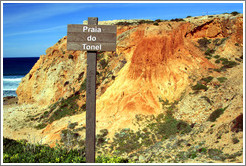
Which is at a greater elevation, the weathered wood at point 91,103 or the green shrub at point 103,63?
the green shrub at point 103,63

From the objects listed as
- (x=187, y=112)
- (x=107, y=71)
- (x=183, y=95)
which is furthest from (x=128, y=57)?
(x=187, y=112)

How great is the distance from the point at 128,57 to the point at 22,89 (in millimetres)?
25125

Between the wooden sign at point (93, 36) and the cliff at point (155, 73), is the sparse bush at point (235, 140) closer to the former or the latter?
the cliff at point (155, 73)

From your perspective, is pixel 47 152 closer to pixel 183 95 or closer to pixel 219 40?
pixel 183 95

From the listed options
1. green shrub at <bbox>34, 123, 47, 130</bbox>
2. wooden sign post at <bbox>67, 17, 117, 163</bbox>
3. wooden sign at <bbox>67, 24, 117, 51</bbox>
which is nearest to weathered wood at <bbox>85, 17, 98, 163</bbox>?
wooden sign post at <bbox>67, 17, 117, 163</bbox>

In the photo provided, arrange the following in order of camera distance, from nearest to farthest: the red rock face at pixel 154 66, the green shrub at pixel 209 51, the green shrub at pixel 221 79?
the green shrub at pixel 221 79 < the red rock face at pixel 154 66 < the green shrub at pixel 209 51

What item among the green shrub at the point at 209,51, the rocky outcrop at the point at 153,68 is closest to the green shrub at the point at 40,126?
the rocky outcrop at the point at 153,68

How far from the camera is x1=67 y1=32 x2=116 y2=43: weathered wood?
7.42 meters

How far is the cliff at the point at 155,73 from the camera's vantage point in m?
24.5

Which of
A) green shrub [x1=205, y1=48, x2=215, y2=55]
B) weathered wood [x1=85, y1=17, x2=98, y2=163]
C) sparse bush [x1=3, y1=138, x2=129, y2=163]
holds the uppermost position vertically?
green shrub [x1=205, y1=48, x2=215, y2=55]

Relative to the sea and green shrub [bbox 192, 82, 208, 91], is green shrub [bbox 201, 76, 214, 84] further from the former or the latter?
the sea

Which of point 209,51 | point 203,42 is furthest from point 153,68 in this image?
point 203,42

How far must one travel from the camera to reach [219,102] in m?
22.2

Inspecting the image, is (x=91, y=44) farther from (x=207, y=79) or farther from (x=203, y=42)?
(x=203, y=42)
